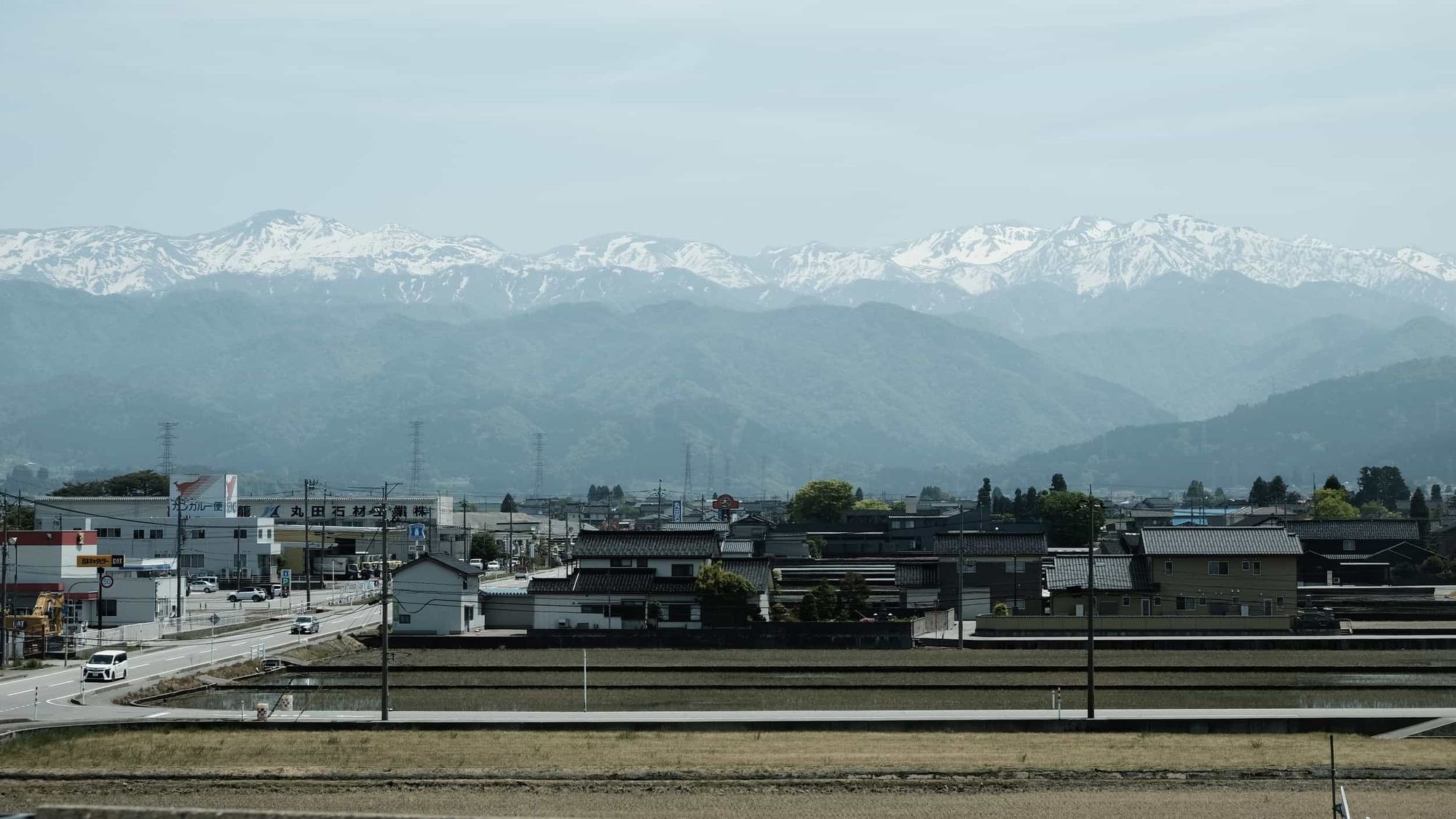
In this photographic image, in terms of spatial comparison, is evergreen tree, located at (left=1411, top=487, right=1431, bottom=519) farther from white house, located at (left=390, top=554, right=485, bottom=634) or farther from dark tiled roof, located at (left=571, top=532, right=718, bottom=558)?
white house, located at (left=390, top=554, right=485, bottom=634)

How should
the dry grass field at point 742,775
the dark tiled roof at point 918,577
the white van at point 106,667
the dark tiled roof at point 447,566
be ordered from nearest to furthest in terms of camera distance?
the dry grass field at point 742,775 → the white van at point 106,667 → the dark tiled roof at point 447,566 → the dark tiled roof at point 918,577

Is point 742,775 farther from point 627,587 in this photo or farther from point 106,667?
point 627,587

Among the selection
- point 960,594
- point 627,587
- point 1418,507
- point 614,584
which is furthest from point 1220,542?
point 1418,507

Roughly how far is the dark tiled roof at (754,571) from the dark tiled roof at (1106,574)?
1145 cm

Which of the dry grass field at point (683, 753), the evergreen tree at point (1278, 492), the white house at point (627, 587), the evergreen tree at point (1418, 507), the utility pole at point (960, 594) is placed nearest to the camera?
the dry grass field at point (683, 753)

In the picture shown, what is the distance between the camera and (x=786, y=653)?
55.4 m

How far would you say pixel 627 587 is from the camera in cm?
6262

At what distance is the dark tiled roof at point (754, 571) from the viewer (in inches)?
2581

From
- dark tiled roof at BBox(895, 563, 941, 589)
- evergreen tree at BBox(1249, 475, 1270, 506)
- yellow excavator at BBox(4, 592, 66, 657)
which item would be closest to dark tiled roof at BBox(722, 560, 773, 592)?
dark tiled roof at BBox(895, 563, 941, 589)

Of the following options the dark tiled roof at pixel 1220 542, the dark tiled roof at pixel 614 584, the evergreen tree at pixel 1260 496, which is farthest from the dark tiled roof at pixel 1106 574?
the evergreen tree at pixel 1260 496

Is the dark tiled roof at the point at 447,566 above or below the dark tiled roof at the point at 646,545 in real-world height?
below

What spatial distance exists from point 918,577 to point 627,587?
1498 centimetres

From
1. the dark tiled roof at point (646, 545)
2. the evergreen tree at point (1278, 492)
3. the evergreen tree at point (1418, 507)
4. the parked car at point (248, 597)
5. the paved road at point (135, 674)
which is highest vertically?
the evergreen tree at point (1278, 492)

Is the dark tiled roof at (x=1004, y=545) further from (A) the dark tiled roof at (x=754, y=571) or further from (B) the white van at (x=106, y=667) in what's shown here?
(B) the white van at (x=106, y=667)
